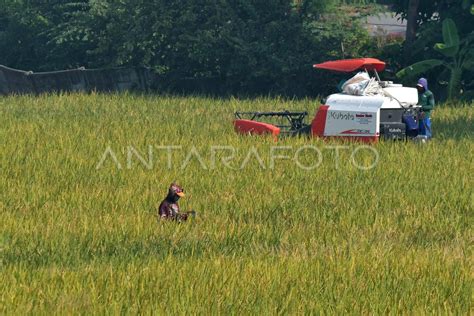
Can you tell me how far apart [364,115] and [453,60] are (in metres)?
12.4

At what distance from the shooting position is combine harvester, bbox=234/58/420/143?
64.2 ft

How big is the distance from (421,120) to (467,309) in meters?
11.5

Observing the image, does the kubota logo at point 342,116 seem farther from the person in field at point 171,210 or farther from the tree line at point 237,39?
the tree line at point 237,39

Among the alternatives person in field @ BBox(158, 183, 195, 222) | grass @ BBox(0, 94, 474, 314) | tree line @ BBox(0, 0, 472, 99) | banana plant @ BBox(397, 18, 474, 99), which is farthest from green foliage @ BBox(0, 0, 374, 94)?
person in field @ BBox(158, 183, 195, 222)

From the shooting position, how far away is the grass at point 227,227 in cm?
918

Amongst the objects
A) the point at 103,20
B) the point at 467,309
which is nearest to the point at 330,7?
the point at 103,20

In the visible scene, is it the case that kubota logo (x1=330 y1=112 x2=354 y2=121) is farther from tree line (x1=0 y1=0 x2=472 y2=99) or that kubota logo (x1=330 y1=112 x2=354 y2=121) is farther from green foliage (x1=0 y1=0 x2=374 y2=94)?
green foliage (x1=0 y1=0 x2=374 y2=94)

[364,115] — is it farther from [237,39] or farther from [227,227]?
[237,39]

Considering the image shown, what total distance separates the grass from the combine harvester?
0.40 m

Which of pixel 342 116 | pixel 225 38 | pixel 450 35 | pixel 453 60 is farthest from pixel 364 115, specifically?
pixel 225 38

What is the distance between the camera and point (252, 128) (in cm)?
2070

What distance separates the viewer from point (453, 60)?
31094mm

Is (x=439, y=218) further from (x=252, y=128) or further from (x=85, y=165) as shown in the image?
(x=252, y=128)

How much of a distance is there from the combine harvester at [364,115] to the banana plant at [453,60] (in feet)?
29.0
